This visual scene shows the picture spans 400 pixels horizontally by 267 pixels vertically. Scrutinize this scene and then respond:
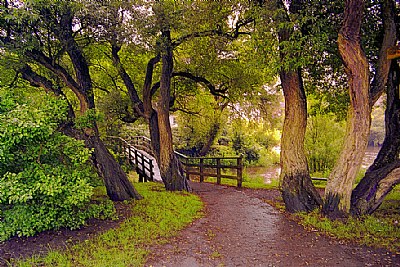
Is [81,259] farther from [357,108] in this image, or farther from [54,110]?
[357,108]

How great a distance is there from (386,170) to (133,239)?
4.44m

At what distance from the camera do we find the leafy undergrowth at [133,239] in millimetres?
3564

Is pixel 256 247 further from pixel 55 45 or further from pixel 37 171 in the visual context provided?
pixel 55 45

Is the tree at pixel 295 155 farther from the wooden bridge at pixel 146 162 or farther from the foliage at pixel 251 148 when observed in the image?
the foliage at pixel 251 148

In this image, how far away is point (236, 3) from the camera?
231 inches

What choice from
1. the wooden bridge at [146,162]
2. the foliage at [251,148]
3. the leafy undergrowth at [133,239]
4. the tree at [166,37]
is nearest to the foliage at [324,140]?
the wooden bridge at [146,162]

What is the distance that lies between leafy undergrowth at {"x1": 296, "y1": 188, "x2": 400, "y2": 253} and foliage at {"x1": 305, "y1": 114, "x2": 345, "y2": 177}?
6358 mm

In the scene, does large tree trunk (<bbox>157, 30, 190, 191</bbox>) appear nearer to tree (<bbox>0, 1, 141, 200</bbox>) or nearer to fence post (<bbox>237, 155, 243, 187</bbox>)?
tree (<bbox>0, 1, 141, 200</bbox>)

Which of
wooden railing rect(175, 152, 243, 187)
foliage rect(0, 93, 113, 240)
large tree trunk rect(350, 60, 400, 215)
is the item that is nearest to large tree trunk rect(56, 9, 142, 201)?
foliage rect(0, 93, 113, 240)

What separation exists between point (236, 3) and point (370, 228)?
473 cm

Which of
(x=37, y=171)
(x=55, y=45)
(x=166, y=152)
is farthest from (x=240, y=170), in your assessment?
(x=37, y=171)

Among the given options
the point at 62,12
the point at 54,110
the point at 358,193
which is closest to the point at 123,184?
the point at 54,110

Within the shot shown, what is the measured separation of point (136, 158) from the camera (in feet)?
38.4

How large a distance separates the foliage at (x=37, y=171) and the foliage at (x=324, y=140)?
9709 mm
